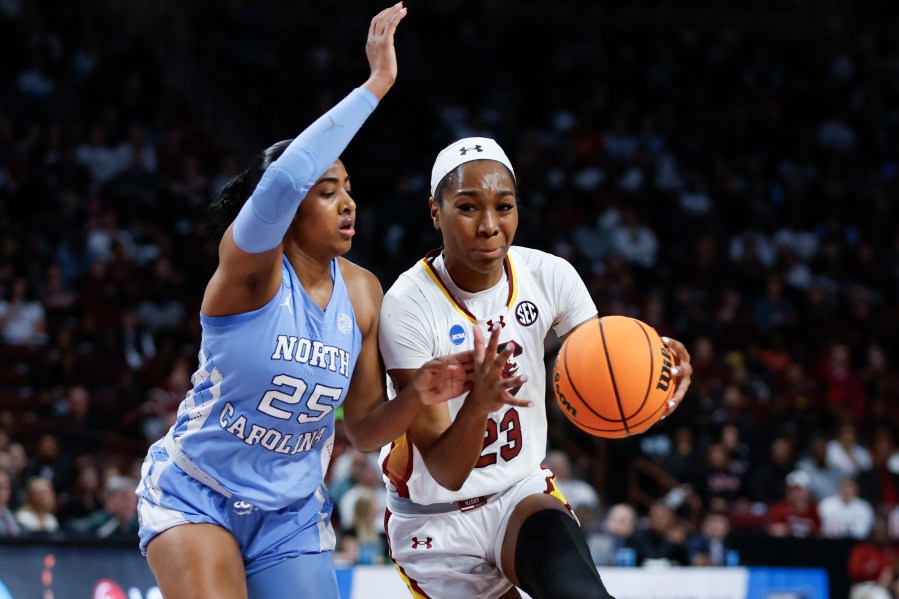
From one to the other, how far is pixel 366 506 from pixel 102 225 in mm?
5321

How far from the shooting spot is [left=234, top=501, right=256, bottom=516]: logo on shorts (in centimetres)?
402

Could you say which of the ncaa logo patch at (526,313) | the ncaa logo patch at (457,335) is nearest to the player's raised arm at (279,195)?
→ the ncaa logo patch at (457,335)

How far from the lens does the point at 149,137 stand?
14.3m

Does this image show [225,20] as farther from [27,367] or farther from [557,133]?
[27,367]

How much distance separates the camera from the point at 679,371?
4.23 metres

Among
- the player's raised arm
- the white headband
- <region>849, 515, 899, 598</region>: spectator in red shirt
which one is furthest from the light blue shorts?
<region>849, 515, 899, 598</region>: spectator in red shirt

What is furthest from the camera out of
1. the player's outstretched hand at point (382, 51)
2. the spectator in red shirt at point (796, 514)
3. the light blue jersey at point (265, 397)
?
the spectator in red shirt at point (796, 514)

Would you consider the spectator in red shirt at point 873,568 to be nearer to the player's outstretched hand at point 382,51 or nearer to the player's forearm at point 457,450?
the player's forearm at point 457,450

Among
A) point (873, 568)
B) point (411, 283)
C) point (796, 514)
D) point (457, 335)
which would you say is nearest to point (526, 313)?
point (457, 335)

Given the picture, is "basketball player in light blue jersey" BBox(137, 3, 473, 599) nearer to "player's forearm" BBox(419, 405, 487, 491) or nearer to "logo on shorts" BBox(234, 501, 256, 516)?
"logo on shorts" BBox(234, 501, 256, 516)

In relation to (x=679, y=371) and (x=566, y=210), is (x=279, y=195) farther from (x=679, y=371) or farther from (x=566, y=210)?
(x=566, y=210)

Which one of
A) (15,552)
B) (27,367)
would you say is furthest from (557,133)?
(15,552)

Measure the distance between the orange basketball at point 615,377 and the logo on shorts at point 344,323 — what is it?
792 millimetres

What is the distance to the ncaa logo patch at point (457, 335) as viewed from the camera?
4.55m
